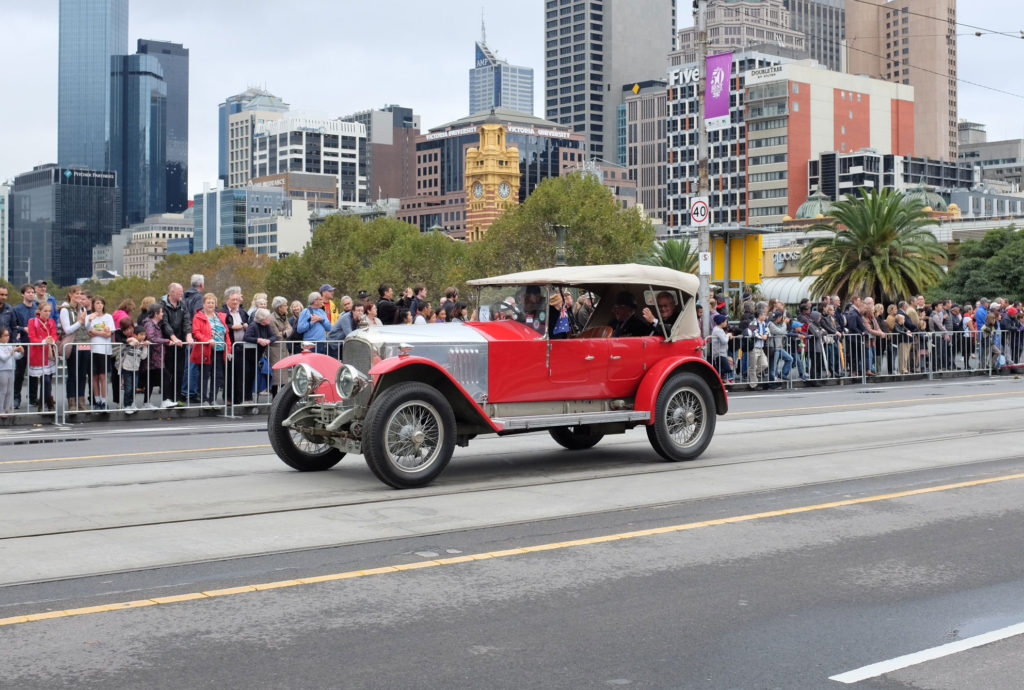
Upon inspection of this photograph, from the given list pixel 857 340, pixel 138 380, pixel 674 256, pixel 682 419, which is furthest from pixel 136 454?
pixel 674 256

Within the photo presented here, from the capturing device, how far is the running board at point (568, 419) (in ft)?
35.5

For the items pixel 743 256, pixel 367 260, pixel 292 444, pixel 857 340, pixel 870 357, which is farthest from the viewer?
pixel 367 260

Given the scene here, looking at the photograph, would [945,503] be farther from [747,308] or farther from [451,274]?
[451,274]

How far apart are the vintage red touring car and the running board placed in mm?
13

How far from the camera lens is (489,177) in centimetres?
18725

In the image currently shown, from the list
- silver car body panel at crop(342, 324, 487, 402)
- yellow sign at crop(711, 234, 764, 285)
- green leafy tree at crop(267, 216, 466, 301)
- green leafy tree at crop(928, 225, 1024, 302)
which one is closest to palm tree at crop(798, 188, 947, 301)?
green leafy tree at crop(928, 225, 1024, 302)

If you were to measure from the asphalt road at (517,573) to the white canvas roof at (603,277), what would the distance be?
6.01 feet

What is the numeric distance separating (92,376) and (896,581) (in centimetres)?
1315

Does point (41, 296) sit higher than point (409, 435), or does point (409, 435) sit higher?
point (41, 296)

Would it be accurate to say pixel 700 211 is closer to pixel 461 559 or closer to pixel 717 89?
pixel 717 89

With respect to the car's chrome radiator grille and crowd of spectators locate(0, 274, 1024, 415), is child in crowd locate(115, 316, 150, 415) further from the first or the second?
the car's chrome radiator grille

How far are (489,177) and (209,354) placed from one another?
171 meters

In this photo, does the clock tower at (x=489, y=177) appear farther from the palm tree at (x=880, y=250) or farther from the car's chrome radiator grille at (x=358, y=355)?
the car's chrome radiator grille at (x=358, y=355)

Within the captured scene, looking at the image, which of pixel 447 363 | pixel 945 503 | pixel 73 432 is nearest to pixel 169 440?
pixel 73 432
